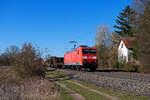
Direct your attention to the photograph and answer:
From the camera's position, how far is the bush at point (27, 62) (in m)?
21.2

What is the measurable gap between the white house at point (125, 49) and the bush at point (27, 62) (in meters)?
29.5

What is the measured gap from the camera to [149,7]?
25.2 m

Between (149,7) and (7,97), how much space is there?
20800 millimetres

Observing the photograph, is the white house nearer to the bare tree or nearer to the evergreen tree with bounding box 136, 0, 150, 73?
the bare tree

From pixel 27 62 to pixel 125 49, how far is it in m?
34.1

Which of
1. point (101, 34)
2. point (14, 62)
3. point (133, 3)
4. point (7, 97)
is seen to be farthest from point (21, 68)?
point (101, 34)

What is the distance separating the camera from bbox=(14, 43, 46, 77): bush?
21.2 metres

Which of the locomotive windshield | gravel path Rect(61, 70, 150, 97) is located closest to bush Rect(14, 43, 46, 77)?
gravel path Rect(61, 70, 150, 97)

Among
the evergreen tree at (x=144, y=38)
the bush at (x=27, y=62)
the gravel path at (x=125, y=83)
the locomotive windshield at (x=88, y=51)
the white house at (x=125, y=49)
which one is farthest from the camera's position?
the white house at (x=125, y=49)

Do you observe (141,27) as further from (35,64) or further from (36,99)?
(36,99)

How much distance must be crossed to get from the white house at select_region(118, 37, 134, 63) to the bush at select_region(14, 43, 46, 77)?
29.5m

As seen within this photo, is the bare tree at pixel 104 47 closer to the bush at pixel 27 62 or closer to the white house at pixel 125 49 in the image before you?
the white house at pixel 125 49

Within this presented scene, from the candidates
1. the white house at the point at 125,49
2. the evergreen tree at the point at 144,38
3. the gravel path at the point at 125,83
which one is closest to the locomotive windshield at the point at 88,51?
the evergreen tree at the point at 144,38

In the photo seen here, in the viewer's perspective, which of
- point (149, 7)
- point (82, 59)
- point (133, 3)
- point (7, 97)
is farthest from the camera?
point (82, 59)
